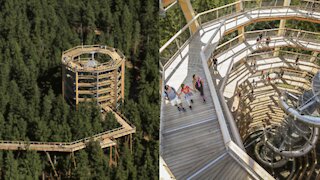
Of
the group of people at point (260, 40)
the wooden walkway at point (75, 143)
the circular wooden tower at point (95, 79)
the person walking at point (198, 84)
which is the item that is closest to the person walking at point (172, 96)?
the person walking at point (198, 84)

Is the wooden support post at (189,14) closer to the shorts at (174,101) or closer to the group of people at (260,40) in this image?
the group of people at (260,40)

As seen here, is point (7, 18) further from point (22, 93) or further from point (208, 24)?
point (208, 24)

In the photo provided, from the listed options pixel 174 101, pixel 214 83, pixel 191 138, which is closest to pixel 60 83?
pixel 214 83

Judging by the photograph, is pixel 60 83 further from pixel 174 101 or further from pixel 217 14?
pixel 174 101

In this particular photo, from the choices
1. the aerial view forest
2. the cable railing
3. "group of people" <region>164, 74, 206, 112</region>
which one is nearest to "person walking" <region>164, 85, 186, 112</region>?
"group of people" <region>164, 74, 206, 112</region>

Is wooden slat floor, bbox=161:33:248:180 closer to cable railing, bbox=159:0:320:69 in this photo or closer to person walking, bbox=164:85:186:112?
person walking, bbox=164:85:186:112

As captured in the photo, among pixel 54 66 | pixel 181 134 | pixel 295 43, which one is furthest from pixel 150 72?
pixel 181 134
